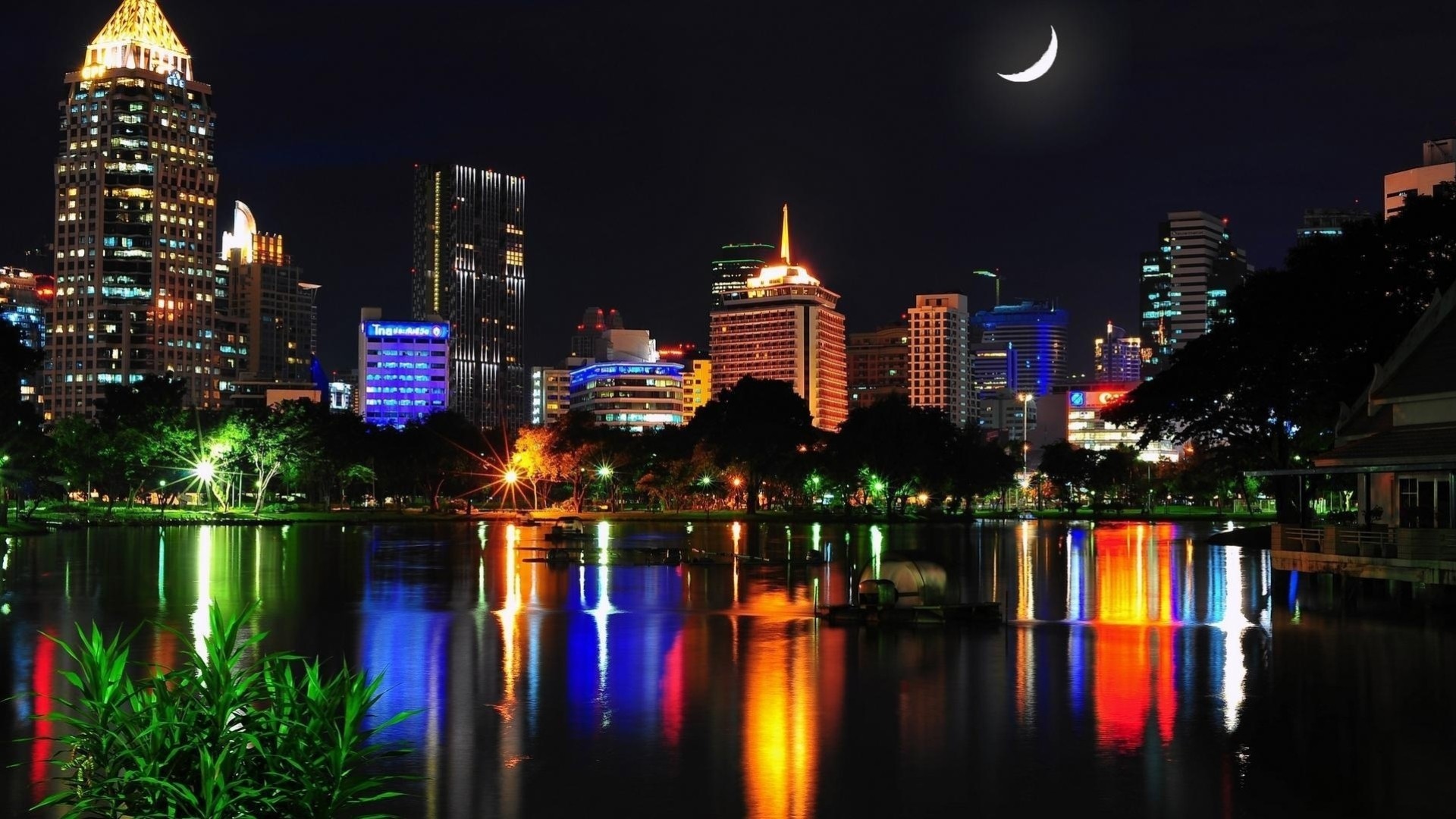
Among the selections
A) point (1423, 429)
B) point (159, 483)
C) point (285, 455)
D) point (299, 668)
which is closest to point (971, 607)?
point (299, 668)

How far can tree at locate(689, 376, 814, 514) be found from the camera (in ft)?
455

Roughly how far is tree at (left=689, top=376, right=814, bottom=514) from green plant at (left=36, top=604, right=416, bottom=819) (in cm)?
12411

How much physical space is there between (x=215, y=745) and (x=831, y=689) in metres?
13.3

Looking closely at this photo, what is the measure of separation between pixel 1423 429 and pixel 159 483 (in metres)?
120

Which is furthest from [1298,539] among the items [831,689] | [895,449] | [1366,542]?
[895,449]

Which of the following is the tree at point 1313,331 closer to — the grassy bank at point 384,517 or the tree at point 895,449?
the grassy bank at point 384,517

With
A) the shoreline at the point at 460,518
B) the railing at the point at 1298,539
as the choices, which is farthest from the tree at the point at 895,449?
the railing at the point at 1298,539

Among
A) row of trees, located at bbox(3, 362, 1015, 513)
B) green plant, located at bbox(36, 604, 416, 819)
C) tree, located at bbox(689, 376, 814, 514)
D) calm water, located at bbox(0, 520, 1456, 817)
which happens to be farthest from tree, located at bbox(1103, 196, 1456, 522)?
tree, located at bbox(689, 376, 814, 514)

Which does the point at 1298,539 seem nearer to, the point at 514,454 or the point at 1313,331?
the point at 1313,331

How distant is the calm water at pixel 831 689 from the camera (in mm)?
16906

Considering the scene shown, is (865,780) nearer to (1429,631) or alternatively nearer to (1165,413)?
(1429,631)

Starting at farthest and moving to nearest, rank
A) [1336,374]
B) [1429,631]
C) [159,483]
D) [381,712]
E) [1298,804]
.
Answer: [159,483], [1336,374], [1429,631], [381,712], [1298,804]

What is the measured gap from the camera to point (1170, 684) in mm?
24719

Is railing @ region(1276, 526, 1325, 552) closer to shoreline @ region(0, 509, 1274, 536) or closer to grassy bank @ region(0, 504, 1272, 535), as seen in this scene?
shoreline @ region(0, 509, 1274, 536)
